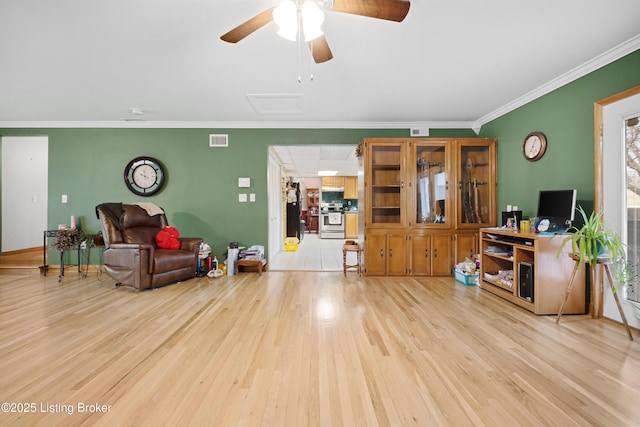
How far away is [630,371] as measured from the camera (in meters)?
1.78

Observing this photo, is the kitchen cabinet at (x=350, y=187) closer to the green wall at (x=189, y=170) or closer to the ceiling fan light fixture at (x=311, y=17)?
the green wall at (x=189, y=170)

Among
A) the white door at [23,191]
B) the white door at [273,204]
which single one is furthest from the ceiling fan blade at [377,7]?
the white door at [23,191]

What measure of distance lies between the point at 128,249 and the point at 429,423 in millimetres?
3776

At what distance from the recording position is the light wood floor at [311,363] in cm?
142

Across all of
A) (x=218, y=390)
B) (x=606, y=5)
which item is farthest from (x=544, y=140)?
(x=218, y=390)

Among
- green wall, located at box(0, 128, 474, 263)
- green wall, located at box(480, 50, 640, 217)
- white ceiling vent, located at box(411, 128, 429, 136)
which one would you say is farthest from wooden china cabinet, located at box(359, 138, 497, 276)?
green wall, located at box(0, 128, 474, 263)

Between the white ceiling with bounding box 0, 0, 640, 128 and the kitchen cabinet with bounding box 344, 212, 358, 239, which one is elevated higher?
the white ceiling with bounding box 0, 0, 640, 128

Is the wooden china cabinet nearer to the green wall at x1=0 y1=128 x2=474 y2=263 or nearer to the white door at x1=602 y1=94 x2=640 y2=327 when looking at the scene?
the green wall at x1=0 y1=128 x2=474 y2=263

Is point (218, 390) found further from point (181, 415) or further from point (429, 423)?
point (429, 423)

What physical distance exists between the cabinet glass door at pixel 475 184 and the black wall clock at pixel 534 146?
0.68 metres

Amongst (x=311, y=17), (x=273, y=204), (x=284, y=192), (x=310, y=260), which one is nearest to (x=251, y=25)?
(x=311, y=17)

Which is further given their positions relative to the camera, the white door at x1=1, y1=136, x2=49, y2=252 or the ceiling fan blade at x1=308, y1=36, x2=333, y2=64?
the white door at x1=1, y1=136, x2=49, y2=252

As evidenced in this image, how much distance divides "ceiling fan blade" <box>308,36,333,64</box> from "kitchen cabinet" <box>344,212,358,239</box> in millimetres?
7656

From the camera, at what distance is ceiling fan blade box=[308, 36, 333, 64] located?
1974 millimetres
